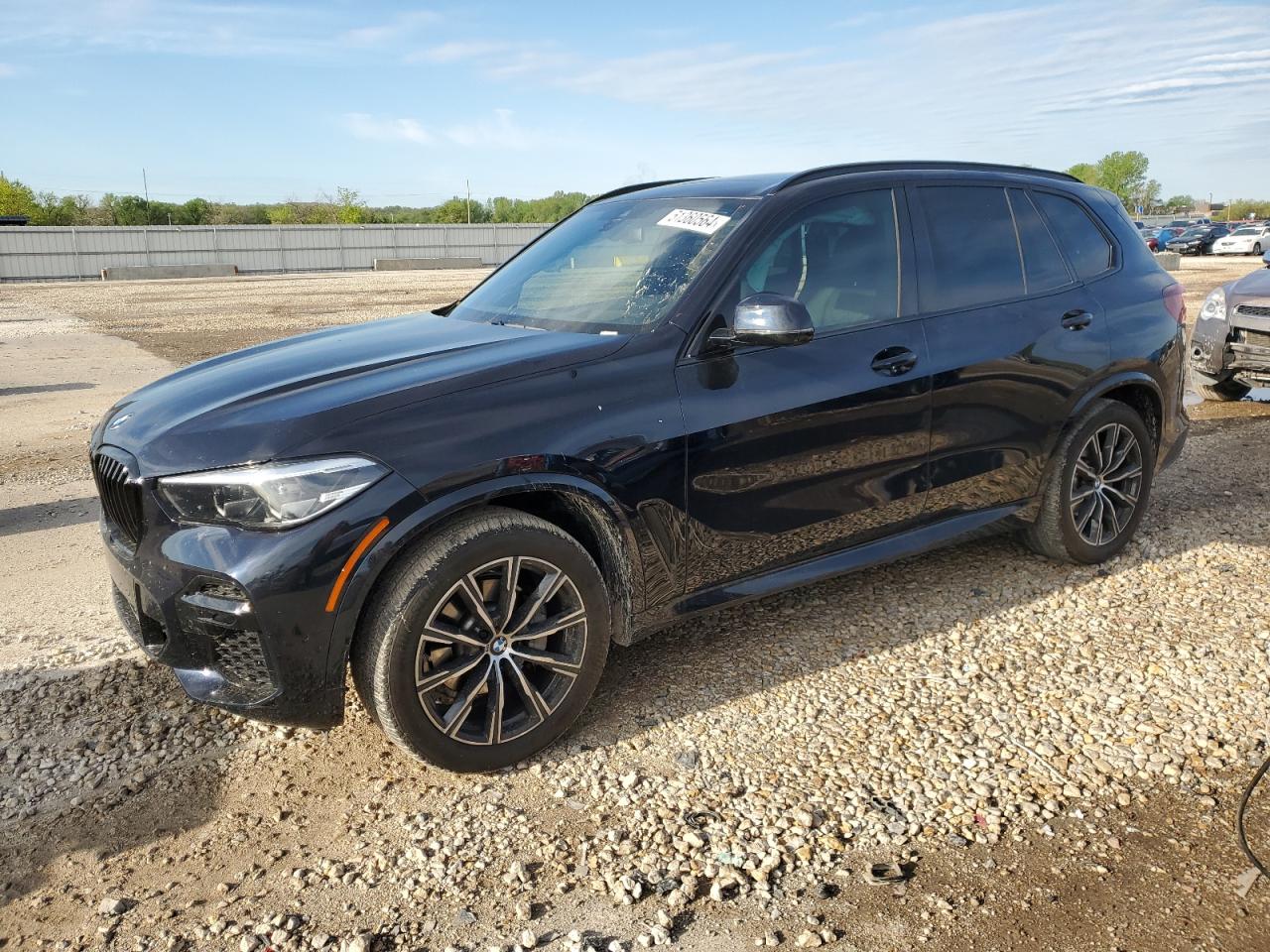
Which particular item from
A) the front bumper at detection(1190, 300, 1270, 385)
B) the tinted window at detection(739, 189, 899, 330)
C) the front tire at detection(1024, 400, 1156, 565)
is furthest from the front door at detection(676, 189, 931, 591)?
the front bumper at detection(1190, 300, 1270, 385)

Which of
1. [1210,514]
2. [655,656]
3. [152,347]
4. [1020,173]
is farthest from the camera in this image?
[152,347]

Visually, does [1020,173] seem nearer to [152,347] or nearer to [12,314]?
[152,347]

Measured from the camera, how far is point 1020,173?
4902mm

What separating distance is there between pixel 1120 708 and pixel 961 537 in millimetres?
1022

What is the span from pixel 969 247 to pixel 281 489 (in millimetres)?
3115

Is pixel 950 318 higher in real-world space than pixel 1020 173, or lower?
lower

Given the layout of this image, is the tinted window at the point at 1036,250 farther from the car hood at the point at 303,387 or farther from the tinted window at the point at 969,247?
the car hood at the point at 303,387

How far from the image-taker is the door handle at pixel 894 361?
A: 402cm

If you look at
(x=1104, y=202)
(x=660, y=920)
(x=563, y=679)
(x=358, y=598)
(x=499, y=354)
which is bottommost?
(x=660, y=920)

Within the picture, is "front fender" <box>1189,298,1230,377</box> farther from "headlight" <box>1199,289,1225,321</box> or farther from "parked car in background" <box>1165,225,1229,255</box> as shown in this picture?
"parked car in background" <box>1165,225,1229,255</box>

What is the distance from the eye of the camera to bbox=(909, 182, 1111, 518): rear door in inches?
168

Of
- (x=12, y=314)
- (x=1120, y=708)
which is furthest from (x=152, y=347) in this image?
(x=1120, y=708)

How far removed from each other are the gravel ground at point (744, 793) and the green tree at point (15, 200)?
91.9 meters

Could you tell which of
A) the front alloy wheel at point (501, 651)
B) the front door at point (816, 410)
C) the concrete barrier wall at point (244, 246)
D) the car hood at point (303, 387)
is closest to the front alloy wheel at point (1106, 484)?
the front door at point (816, 410)
